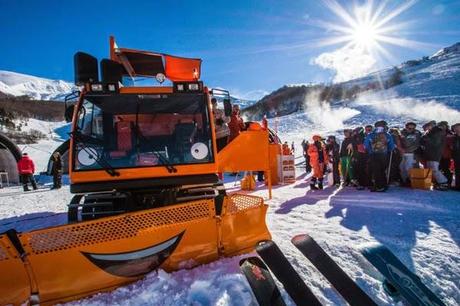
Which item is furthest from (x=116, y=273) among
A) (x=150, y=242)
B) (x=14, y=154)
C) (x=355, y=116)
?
(x=355, y=116)

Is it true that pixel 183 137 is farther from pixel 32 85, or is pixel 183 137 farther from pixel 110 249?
pixel 32 85

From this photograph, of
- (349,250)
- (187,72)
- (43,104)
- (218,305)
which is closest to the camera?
(218,305)

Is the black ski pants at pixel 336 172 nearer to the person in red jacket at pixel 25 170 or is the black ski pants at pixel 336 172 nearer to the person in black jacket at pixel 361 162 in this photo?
the person in black jacket at pixel 361 162

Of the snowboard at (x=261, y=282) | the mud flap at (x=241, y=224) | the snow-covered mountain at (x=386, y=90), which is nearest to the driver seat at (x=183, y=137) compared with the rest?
the mud flap at (x=241, y=224)

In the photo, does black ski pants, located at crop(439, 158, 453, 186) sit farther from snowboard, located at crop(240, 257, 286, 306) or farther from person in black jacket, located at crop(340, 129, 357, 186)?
snowboard, located at crop(240, 257, 286, 306)

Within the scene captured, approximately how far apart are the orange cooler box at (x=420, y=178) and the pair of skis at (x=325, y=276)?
17.7ft

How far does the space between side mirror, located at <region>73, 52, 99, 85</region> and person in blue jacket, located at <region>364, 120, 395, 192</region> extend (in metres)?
6.58

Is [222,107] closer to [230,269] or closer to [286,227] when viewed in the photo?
[286,227]

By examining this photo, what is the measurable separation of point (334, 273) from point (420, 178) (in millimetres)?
6165

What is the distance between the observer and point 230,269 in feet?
11.0

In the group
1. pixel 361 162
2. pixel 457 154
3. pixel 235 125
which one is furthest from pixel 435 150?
pixel 235 125

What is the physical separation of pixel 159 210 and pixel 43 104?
5696 cm

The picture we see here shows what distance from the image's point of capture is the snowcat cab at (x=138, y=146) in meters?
4.14

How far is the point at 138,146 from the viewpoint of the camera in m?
4.26
